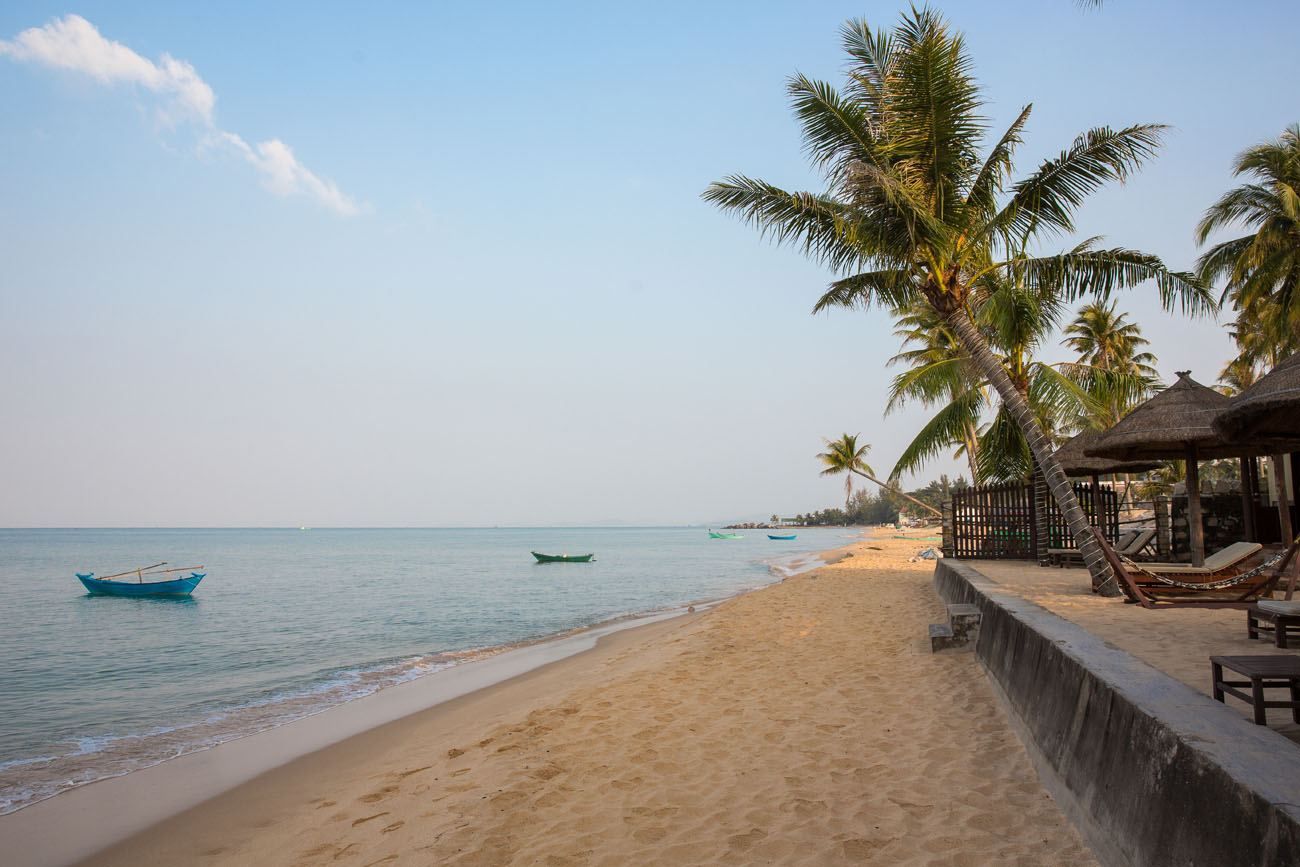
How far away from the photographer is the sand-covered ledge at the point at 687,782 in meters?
3.94

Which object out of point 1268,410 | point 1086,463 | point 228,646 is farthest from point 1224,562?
point 228,646

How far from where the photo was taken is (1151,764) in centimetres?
300

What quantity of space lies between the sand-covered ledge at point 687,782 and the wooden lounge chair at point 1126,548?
6.38m

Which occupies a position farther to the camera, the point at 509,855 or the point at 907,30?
the point at 907,30

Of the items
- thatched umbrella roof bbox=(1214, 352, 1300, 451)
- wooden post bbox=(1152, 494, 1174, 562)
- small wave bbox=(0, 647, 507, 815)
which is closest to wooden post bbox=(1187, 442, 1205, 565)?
wooden post bbox=(1152, 494, 1174, 562)

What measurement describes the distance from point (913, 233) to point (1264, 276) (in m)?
14.6

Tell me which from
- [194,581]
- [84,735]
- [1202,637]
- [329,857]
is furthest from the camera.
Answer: [194,581]

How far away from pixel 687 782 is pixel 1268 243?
69.0 feet

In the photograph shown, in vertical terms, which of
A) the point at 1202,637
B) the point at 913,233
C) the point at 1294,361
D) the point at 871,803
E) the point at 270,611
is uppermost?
the point at 913,233

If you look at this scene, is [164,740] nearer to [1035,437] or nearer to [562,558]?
[1035,437]

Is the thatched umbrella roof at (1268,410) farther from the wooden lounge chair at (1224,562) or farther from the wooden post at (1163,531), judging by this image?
the wooden post at (1163,531)

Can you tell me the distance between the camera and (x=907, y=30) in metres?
11.1

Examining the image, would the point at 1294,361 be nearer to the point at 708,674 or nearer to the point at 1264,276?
the point at 708,674

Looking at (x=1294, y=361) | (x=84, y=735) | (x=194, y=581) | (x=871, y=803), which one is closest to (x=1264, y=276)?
(x=1294, y=361)
